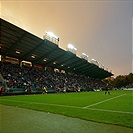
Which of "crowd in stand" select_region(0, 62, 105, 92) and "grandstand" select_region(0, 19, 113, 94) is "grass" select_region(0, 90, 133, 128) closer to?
"grandstand" select_region(0, 19, 113, 94)

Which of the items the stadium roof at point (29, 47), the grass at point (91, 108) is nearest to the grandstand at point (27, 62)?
the stadium roof at point (29, 47)

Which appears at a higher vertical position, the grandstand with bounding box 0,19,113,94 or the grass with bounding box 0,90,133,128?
the grandstand with bounding box 0,19,113,94

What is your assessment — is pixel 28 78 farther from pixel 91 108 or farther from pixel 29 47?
pixel 91 108

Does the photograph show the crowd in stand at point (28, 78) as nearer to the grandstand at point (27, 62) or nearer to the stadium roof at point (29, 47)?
the grandstand at point (27, 62)

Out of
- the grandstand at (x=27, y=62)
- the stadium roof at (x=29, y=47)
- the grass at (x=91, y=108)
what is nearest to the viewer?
the grass at (x=91, y=108)

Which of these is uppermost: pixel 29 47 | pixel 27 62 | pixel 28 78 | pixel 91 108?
pixel 29 47

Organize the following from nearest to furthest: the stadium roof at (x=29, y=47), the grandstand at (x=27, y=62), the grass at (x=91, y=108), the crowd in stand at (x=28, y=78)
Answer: the grass at (x=91, y=108) < the stadium roof at (x=29, y=47) < the grandstand at (x=27, y=62) < the crowd in stand at (x=28, y=78)

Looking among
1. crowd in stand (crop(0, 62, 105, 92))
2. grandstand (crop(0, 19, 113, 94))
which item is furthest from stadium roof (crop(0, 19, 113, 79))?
crowd in stand (crop(0, 62, 105, 92))

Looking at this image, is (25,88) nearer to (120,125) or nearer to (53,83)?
(53,83)

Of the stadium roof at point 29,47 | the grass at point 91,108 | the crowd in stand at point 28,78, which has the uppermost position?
the stadium roof at point 29,47

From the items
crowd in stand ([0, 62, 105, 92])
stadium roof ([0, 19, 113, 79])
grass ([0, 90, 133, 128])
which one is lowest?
grass ([0, 90, 133, 128])

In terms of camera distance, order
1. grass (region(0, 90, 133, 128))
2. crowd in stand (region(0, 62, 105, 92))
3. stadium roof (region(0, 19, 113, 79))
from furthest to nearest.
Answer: crowd in stand (region(0, 62, 105, 92)) < stadium roof (region(0, 19, 113, 79)) < grass (region(0, 90, 133, 128))

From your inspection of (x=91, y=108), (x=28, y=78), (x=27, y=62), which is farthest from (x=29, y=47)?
(x=91, y=108)

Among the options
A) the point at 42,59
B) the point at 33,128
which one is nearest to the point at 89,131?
the point at 33,128
